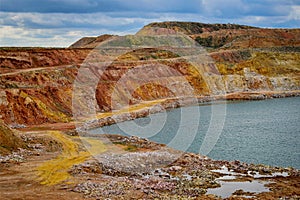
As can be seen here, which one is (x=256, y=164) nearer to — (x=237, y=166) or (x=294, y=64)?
(x=237, y=166)

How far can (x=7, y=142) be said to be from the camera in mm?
36719

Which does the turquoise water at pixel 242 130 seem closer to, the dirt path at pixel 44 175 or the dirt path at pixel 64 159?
the dirt path at pixel 64 159

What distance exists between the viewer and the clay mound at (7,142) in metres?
35.8

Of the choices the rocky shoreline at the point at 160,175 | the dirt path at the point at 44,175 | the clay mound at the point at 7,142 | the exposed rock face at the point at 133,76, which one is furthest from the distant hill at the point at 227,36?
the rocky shoreline at the point at 160,175

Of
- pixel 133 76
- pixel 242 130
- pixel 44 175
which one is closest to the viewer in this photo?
pixel 44 175

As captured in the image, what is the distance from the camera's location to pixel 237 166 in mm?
34500

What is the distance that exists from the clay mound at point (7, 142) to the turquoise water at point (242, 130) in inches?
602

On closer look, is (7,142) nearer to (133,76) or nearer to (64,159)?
(64,159)

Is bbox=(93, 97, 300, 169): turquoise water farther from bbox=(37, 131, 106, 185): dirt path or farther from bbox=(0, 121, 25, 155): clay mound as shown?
bbox=(0, 121, 25, 155): clay mound

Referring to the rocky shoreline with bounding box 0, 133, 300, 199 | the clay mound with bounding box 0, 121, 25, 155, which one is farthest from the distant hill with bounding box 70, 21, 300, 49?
the rocky shoreline with bounding box 0, 133, 300, 199

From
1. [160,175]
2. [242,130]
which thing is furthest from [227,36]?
[160,175]

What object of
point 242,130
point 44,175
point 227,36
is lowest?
point 242,130

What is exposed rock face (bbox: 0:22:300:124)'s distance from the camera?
56.2m

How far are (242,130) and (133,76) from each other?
36.2 metres
